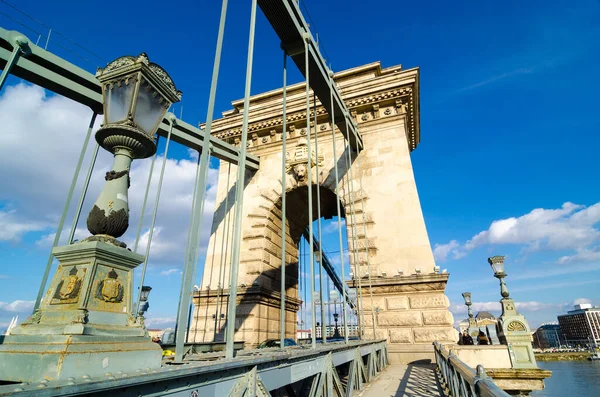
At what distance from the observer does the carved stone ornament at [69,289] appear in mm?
2180

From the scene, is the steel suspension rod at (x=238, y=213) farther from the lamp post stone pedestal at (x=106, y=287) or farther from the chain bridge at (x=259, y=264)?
the lamp post stone pedestal at (x=106, y=287)

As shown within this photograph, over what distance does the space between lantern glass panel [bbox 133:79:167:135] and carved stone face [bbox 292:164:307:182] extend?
417 inches

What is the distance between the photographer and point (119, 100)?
2793 millimetres

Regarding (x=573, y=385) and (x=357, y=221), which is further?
(x=573, y=385)

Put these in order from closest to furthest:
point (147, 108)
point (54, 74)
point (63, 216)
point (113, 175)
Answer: point (113, 175) < point (147, 108) < point (63, 216) < point (54, 74)

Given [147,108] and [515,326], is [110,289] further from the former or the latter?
[515,326]

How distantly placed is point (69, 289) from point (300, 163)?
11.8 metres

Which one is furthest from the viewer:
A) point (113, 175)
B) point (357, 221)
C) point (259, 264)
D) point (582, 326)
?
point (582, 326)

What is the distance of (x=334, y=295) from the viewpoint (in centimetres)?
1825

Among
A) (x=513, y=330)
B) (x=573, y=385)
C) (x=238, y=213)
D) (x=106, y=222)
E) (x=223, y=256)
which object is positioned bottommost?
(x=573, y=385)

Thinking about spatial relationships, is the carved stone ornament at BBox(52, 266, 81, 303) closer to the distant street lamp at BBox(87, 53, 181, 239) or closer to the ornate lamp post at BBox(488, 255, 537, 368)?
the distant street lamp at BBox(87, 53, 181, 239)

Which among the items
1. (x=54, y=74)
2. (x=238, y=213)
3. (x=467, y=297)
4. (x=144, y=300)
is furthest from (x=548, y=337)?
(x=54, y=74)

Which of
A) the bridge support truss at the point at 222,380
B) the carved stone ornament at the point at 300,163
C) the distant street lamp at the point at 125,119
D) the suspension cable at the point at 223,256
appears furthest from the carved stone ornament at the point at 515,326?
the distant street lamp at the point at 125,119

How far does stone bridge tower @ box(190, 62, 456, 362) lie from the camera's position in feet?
35.0
